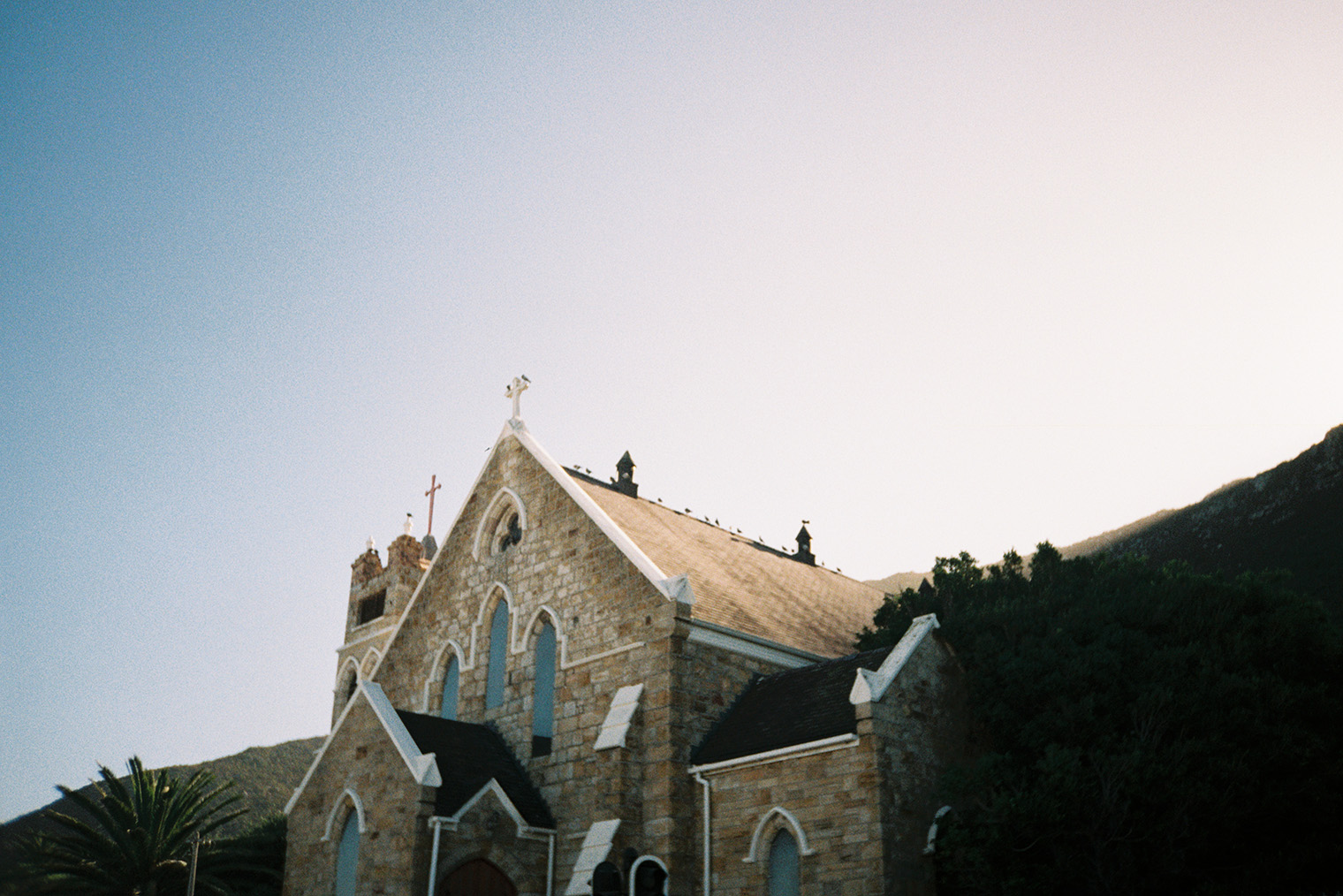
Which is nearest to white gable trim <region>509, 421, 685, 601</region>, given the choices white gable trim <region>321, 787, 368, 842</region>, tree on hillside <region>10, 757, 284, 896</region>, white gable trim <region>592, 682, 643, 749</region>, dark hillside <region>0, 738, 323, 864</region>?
white gable trim <region>592, 682, 643, 749</region>

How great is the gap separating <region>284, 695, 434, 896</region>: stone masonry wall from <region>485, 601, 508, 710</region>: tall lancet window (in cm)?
317

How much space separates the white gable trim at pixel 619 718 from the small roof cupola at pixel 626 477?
7.92 m

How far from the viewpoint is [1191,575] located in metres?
18.8

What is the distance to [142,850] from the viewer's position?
80.6 feet

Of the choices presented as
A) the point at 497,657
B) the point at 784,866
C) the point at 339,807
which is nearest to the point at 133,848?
the point at 339,807

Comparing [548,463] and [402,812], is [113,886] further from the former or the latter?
[548,463]

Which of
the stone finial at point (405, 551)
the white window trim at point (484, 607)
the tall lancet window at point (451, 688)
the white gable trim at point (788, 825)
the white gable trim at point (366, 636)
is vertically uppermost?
the stone finial at point (405, 551)

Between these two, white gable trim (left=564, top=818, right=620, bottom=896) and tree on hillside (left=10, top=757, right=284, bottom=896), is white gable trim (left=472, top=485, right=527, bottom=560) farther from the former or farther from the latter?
tree on hillside (left=10, top=757, right=284, bottom=896)

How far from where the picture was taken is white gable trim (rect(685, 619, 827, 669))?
18281mm

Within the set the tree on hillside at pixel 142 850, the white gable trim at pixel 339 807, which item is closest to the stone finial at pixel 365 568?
the tree on hillside at pixel 142 850

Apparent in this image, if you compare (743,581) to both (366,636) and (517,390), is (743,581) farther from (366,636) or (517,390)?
(366,636)

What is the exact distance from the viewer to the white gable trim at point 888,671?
15078 millimetres

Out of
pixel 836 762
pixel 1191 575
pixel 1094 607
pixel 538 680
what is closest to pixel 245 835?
pixel 538 680

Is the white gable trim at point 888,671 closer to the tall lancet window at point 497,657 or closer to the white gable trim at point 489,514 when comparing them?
the tall lancet window at point 497,657
